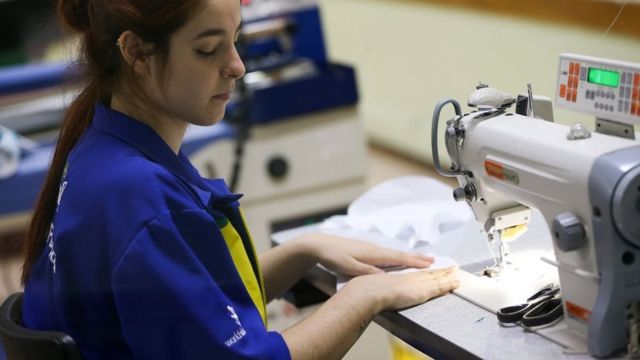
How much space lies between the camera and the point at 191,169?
1.39 m

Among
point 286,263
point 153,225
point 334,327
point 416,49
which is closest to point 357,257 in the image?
point 286,263

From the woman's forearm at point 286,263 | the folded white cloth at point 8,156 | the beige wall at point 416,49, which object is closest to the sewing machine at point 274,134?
the folded white cloth at point 8,156

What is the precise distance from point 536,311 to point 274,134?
1.56m

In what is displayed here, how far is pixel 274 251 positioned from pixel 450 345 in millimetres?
469

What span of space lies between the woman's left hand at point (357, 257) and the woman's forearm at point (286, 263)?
0.6 inches

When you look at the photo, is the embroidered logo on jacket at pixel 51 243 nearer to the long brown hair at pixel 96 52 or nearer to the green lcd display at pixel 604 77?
the long brown hair at pixel 96 52

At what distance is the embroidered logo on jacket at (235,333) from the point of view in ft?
3.90

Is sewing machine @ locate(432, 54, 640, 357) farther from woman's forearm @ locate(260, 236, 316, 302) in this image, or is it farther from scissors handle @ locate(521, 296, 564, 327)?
woman's forearm @ locate(260, 236, 316, 302)

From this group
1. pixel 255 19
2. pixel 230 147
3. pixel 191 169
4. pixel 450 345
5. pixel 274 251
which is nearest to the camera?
pixel 450 345

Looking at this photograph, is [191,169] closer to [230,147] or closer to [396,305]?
[396,305]

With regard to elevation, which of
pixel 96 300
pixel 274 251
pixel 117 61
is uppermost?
pixel 117 61

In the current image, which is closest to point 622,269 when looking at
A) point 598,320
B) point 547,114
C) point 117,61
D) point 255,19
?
point 598,320

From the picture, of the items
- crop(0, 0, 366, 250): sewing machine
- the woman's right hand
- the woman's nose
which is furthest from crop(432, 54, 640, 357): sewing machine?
crop(0, 0, 366, 250): sewing machine

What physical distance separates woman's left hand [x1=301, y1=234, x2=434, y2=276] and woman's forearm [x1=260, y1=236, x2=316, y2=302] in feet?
0.05
